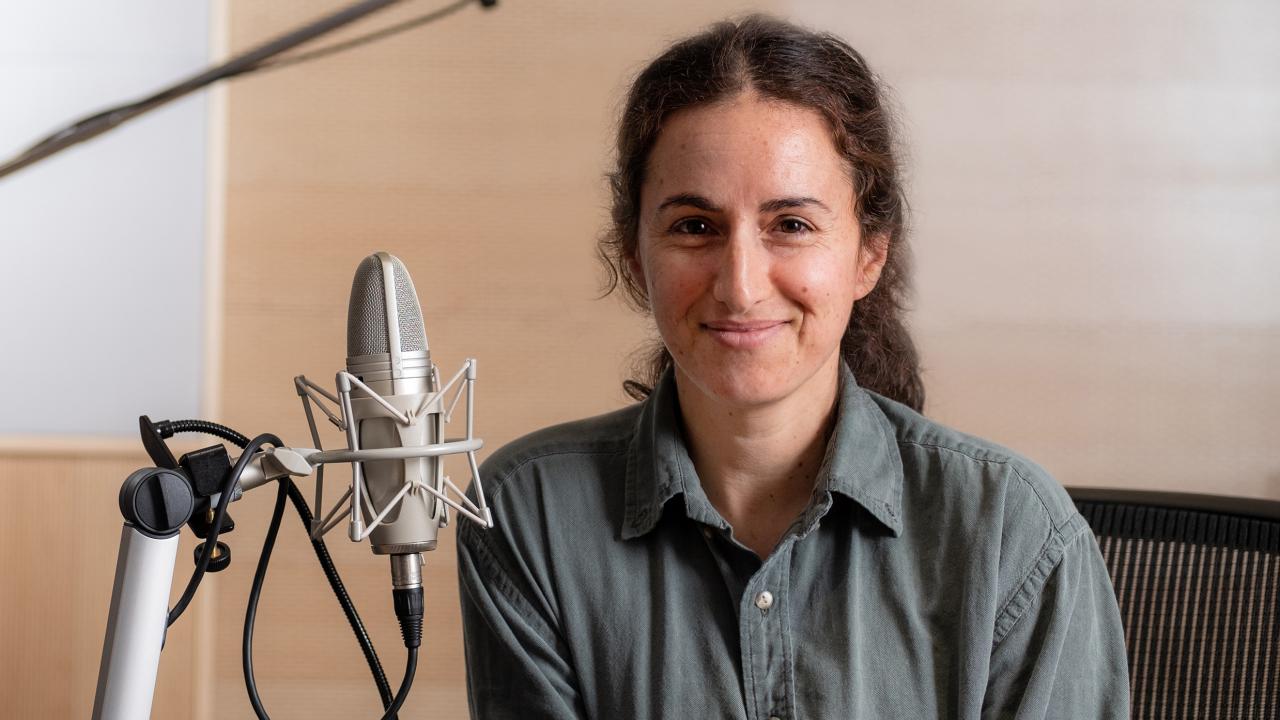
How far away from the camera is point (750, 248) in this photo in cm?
109

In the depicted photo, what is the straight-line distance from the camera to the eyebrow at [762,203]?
110cm

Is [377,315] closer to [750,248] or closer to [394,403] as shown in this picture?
[394,403]

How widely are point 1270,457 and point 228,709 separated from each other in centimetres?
180

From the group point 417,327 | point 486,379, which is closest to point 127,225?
point 486,379

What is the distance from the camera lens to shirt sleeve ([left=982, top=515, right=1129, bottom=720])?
3.58 feet

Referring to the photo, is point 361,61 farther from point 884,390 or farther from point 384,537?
point 384,537

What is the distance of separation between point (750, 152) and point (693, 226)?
0.09m

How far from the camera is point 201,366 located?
191cm

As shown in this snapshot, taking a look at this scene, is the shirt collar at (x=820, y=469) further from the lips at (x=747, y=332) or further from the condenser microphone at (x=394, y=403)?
the condenser microphone at (x=394, y=403)

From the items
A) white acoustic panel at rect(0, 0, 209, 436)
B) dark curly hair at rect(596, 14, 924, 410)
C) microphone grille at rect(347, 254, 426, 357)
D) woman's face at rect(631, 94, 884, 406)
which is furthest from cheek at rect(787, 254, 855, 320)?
white acoustic panel at rect(0, 0, 209, 436)

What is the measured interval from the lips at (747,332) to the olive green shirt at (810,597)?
0.51 feet

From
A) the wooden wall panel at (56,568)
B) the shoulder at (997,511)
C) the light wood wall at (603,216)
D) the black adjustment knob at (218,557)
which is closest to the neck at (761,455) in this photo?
the shoulder at (997,511)

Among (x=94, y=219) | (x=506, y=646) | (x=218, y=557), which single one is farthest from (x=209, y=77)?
(x=94, y=219)

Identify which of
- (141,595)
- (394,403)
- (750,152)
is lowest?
(141,595)
